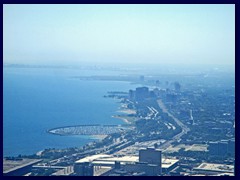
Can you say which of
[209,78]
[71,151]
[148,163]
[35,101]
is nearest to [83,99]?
[35,101]

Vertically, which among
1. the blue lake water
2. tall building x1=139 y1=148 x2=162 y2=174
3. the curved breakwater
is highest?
the blue lake water

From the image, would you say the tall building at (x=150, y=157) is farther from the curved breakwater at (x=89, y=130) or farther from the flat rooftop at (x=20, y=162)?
the curved breakwater at (x=89, y=130)

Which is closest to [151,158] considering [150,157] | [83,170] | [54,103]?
[150,157]

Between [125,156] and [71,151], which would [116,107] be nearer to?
[71,151]

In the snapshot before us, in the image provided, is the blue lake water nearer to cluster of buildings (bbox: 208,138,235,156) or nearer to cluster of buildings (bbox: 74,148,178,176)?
cluster of buildings (bbox: 208,138,235,156)

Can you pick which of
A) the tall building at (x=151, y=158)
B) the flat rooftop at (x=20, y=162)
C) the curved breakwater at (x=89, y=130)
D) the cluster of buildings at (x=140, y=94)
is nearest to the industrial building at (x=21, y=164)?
the flat rooftop at (x=20, y=162)

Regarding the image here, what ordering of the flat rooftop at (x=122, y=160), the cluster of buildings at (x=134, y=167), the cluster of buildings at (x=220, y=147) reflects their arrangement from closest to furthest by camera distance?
1. the cluster of buildings at (x=134, y=167)
2. the flat rooftop at (x=122, y=160)
3. the cluster of buildings at (x=220, y=147)

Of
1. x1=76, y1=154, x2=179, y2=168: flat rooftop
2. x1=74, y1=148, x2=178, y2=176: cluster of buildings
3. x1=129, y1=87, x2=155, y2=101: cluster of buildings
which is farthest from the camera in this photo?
x1=129, y1=87, x2=155, y2=101: cluster of buildings

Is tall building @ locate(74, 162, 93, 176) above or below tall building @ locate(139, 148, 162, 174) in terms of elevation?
below

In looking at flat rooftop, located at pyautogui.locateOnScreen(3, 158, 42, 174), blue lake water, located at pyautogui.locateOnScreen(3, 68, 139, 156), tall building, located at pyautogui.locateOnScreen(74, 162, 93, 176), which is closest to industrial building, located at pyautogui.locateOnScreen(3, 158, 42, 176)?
flat rooftop, located at pyautogui.locateOnScreen(3, 158, 42, 174)

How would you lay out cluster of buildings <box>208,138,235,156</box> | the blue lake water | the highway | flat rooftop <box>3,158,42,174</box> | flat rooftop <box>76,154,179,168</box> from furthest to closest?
1. the blue lake water
2. the highway
3. cluster of buildings <box>208,138,235,156</box>
4. flat rooftop <box>76,154,179,168</box>
5. flat rooftop <box>3,158,42,174</box>
